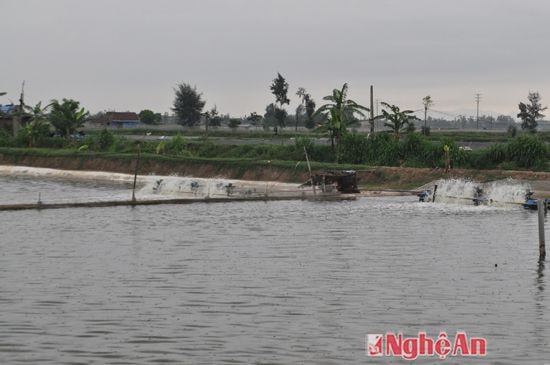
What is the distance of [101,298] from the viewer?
27.5 m

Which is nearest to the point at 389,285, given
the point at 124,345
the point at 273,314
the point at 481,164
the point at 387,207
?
the point at 273,314

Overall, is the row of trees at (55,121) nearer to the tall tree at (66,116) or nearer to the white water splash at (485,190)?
the tall tree at (66,116)

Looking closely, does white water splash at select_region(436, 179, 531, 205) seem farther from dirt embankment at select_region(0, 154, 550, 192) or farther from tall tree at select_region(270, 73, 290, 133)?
tall tree at select_region(270, 73, 290, 133)

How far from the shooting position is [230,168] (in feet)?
267

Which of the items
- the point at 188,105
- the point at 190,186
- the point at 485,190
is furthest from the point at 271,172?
the point at 188,105

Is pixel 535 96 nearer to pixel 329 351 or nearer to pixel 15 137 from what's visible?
pixel 15 137

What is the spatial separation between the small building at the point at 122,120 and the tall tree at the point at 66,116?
228 ft

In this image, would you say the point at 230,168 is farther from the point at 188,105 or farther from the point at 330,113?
the point at 188,105

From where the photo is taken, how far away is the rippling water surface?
22.0 m

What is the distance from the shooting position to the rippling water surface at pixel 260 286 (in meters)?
22.0

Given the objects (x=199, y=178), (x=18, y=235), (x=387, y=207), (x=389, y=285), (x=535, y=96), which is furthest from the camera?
(x=535, y=96)

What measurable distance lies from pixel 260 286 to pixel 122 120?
158621 mm

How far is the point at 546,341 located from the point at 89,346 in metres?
10.9

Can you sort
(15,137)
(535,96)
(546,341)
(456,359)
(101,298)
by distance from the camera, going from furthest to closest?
(535,96) < (15,137) < (101,298) < (546,341) < (456,359)
